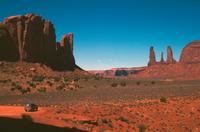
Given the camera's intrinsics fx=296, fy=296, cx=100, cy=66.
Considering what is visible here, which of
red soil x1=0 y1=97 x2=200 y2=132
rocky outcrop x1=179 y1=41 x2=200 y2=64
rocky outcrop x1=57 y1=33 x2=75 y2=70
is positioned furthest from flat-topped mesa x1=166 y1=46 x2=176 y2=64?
red soil x1=0 y1=97 x2=200 y2=132

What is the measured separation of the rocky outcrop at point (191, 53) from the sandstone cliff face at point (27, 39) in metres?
110

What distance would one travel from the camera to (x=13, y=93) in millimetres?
44531

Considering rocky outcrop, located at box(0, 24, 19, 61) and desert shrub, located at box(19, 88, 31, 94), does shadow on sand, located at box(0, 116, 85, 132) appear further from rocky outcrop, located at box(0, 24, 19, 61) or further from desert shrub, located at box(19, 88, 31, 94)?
rocky outcrop, located at box(0, 24, 19, 61)

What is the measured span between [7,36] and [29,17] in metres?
8.16

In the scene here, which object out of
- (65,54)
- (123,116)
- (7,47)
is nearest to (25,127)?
(123,116)

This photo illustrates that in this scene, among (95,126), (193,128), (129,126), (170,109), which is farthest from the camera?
(170,109)

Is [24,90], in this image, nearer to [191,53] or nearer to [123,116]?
[123,116]

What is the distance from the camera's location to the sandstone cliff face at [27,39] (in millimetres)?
71562

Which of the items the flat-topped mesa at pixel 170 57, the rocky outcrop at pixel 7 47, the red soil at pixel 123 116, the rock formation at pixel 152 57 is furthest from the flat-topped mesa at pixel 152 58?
the red soil at pixel 123 116

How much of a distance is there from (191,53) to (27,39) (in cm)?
12611

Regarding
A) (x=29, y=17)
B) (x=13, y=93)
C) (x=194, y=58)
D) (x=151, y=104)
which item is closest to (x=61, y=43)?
(x=29, y=17)

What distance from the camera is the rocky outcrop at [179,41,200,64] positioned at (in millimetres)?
172500

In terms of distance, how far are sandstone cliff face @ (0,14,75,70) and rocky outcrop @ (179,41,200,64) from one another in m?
110

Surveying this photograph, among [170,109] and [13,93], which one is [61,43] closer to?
[13,93]
